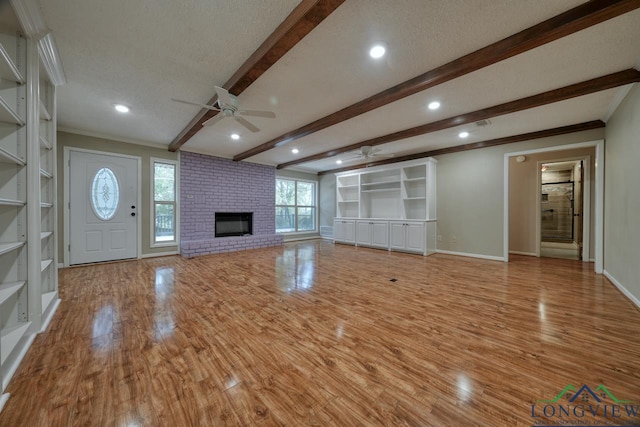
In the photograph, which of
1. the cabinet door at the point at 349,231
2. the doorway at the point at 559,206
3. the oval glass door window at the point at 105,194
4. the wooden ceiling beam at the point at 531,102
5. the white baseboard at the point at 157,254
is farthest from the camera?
the cabinet door at the point at 349,231

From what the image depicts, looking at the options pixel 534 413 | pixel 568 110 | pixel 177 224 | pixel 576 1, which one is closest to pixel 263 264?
pixel 177 224

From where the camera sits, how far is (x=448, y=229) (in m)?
5.54

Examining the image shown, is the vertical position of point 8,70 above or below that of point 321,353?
above

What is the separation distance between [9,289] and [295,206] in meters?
6.61

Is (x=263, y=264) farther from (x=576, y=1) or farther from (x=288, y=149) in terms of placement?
(x=576, y=1)

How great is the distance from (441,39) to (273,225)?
20.3ft

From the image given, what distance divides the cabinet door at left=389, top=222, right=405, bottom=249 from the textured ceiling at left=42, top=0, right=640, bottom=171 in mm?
2746

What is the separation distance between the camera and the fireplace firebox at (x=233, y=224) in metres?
6.22

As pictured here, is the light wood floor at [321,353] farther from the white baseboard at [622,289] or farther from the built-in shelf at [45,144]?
the built-in shelf at [45,144]

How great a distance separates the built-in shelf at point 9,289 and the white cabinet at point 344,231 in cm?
602

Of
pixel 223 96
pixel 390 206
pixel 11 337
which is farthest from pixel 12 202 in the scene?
pixel 390 206

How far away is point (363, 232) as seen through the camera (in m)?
6.57

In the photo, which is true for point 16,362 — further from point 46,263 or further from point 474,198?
point 474,198

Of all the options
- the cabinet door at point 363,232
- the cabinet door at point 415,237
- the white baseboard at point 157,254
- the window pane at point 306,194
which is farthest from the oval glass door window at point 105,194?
the cabinet door at point 415,237
